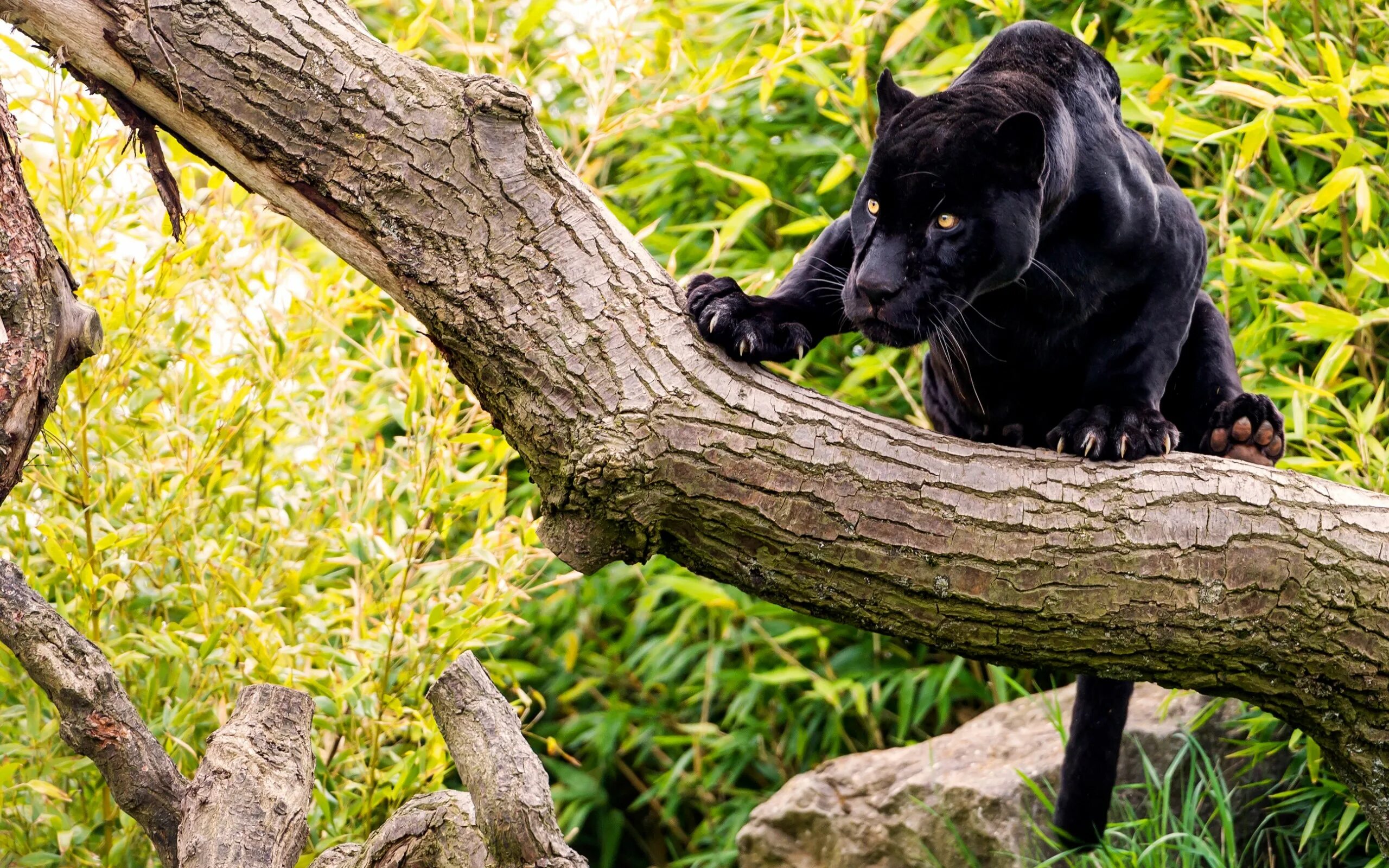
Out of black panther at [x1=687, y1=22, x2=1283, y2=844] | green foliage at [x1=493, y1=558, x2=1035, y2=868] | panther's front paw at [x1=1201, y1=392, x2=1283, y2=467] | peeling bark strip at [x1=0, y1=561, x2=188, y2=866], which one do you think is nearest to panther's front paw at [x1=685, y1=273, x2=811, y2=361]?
black panther at [x1=687, y1=22, x2=1283, y2=844]

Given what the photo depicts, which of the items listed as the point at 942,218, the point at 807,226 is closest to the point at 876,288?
the point at 942,218

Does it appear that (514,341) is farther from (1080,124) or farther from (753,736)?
(753,736)

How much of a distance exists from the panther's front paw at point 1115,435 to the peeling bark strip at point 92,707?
60.8 inches

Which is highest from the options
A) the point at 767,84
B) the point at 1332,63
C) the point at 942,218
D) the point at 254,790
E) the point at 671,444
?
the point at 1332,63

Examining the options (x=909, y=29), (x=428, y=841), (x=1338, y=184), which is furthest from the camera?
(x=909, y=29)

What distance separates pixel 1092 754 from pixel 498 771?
4.18 ft

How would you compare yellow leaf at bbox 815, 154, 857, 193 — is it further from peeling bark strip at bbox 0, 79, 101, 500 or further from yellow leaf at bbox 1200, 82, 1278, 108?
peeling bark strip at bbox 0, 79, 101, 500

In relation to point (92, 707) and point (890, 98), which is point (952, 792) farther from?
point (92, 707)

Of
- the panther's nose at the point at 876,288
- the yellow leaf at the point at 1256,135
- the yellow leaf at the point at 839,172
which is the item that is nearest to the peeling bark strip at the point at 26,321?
the panther's nose at the point at 876,288

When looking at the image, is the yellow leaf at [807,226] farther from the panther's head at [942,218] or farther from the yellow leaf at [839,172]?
the panther's head at [942,218]

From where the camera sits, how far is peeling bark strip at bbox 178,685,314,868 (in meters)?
1.98

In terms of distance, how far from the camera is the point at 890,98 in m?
2.15

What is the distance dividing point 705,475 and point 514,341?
13.9 inches

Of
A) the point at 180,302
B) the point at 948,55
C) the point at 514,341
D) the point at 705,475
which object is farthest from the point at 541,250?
the point at 948,55
